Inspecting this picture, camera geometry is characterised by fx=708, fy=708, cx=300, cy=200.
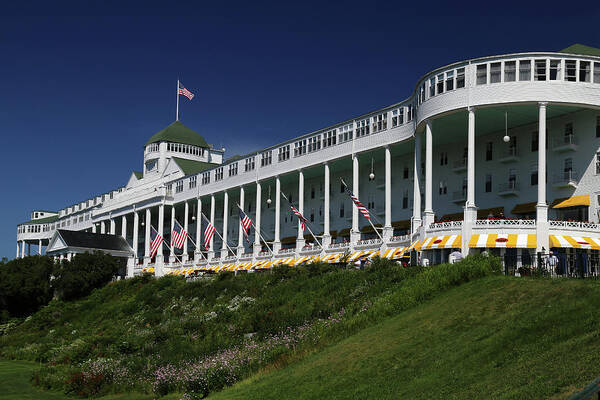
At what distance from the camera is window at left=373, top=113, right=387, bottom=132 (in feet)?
200

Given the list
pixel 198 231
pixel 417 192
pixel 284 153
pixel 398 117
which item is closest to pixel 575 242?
pixel 417 192

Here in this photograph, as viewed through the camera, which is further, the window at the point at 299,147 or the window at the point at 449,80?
the window at the point at 299,147

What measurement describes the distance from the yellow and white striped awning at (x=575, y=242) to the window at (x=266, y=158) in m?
38.0

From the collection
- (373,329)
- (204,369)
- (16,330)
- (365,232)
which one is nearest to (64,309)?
(16,330)

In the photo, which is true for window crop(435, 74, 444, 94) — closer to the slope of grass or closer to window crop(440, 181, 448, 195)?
window crop(440, 181, 448, 195)

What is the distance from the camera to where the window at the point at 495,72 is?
1906 inches

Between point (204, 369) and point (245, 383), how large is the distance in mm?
3225

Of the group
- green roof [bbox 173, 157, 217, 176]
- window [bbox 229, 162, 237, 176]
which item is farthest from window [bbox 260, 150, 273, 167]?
green roof [bbox 173, 157, 217, 176]

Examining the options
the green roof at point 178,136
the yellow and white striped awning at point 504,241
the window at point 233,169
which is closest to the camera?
the yellow and white striped awning at point 504,241

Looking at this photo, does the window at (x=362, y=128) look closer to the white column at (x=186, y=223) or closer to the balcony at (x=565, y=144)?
the balcony at (x=565, y=144)

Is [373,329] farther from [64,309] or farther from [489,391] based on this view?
[64,309]

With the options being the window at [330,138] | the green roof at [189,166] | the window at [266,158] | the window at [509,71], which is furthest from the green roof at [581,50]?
the green roof at [189,166]

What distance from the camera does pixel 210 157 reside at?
381 ft

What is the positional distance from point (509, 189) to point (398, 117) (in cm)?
1105
